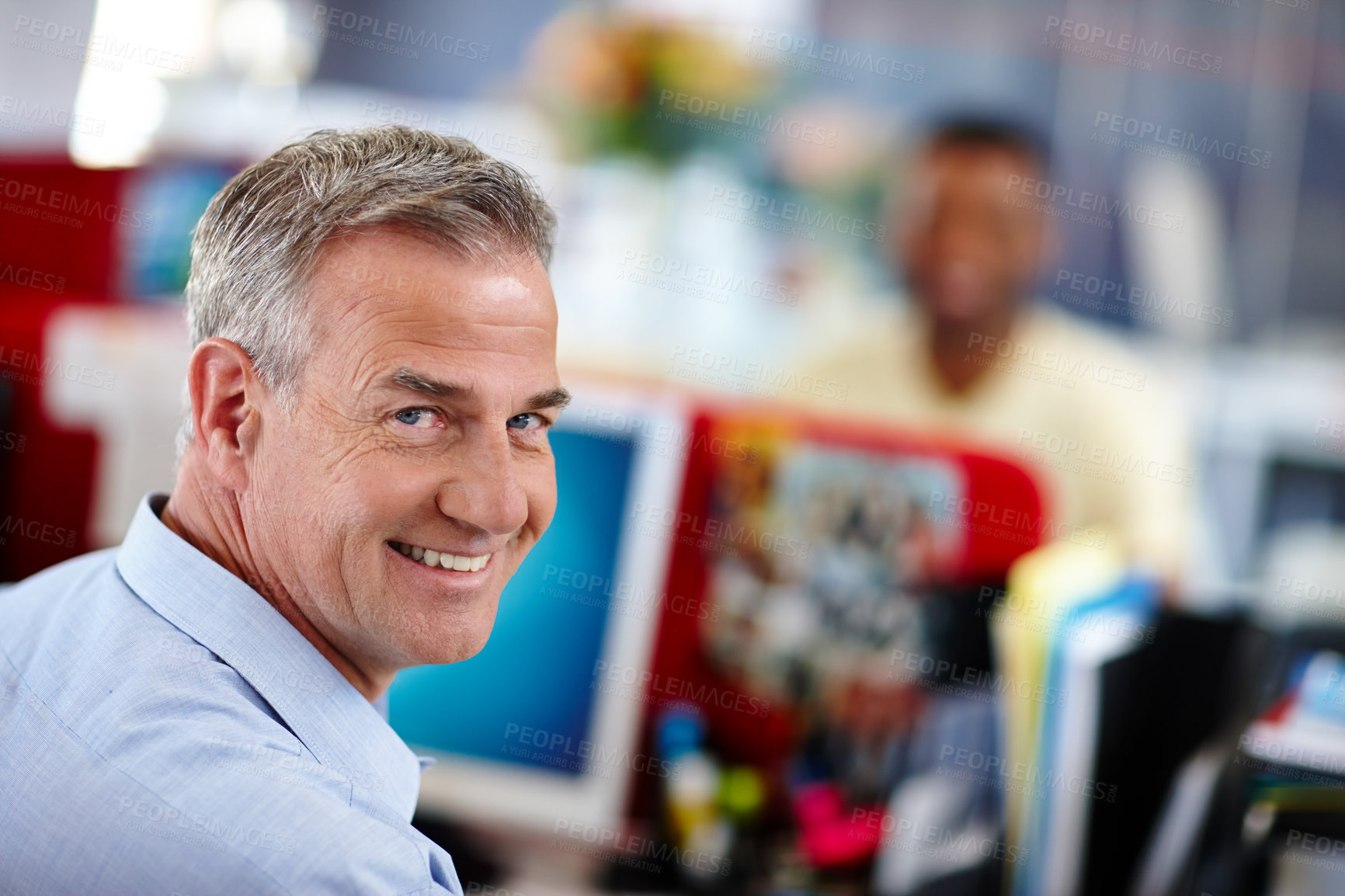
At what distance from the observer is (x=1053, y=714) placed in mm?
1627

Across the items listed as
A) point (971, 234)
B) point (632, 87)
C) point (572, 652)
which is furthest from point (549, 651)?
point (632, 87)

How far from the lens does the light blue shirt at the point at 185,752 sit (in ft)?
2.28

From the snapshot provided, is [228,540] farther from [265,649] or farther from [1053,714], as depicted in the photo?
[1053,714]

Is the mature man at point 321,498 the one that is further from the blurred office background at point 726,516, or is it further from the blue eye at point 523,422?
the blurred office background at point 726,516

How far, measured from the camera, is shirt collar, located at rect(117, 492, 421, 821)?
2.80 ft

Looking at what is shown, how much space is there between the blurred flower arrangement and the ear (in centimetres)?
244

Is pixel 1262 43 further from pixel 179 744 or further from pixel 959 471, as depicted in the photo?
pixel 179 744

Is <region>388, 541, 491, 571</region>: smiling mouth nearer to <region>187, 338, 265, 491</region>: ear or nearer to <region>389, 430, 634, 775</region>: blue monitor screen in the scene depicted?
<region>187, 338, 265, 491</region>: ear

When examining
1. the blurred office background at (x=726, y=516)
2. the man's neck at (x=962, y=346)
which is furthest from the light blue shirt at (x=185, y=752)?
the man's neck at (x=962, y=346)

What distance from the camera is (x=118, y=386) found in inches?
79.8

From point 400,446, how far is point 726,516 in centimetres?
104

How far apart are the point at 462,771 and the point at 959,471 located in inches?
37.1

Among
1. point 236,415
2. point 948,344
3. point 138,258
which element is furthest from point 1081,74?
point 236,415

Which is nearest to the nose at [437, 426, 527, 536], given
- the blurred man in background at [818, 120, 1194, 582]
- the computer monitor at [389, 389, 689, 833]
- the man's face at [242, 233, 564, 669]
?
the man's face at [242, 233, 564, 669]
